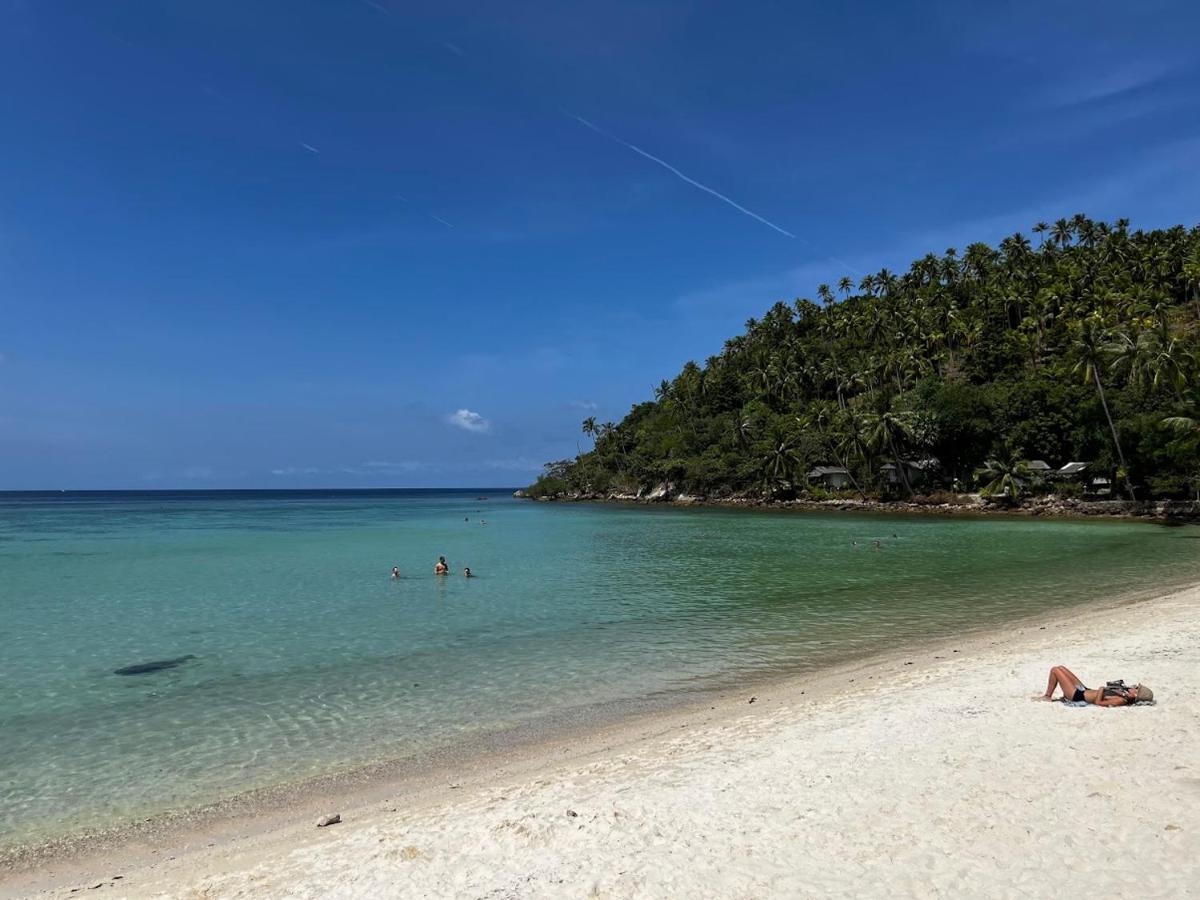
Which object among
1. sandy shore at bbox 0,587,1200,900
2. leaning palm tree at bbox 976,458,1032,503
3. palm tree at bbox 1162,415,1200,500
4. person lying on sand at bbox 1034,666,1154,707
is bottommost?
sandy shore at bbox 0,587,1200,900

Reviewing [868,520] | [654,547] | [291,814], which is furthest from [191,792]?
[868,520]

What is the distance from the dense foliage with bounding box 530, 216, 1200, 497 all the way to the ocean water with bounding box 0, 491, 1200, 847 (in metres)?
23.9

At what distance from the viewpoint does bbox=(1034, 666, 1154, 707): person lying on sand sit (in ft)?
29.1

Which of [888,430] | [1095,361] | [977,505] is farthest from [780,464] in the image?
[1095,361]

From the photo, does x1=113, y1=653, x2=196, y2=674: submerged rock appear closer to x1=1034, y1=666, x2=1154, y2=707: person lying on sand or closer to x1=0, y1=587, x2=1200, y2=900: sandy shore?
x1=0, y1=587, x2=1200, y2=900: sandy shore

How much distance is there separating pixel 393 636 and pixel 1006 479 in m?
65.2

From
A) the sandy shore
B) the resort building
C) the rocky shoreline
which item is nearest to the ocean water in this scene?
the sandy shore

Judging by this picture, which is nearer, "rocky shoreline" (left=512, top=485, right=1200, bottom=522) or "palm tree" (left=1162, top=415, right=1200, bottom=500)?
"palm tree" (left=1162, top=415, right=1200, bottom=500)

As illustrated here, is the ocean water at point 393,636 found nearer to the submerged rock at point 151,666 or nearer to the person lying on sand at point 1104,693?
the submerged rock at point 151,666

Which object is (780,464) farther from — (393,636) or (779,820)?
(779,820)

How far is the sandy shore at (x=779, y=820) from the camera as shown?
209 inches

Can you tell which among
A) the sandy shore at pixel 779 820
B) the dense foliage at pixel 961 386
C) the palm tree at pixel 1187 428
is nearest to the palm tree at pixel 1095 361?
the dense foliage at pixel 961 386

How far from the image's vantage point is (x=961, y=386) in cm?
7831

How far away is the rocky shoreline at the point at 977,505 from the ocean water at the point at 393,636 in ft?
60.5
